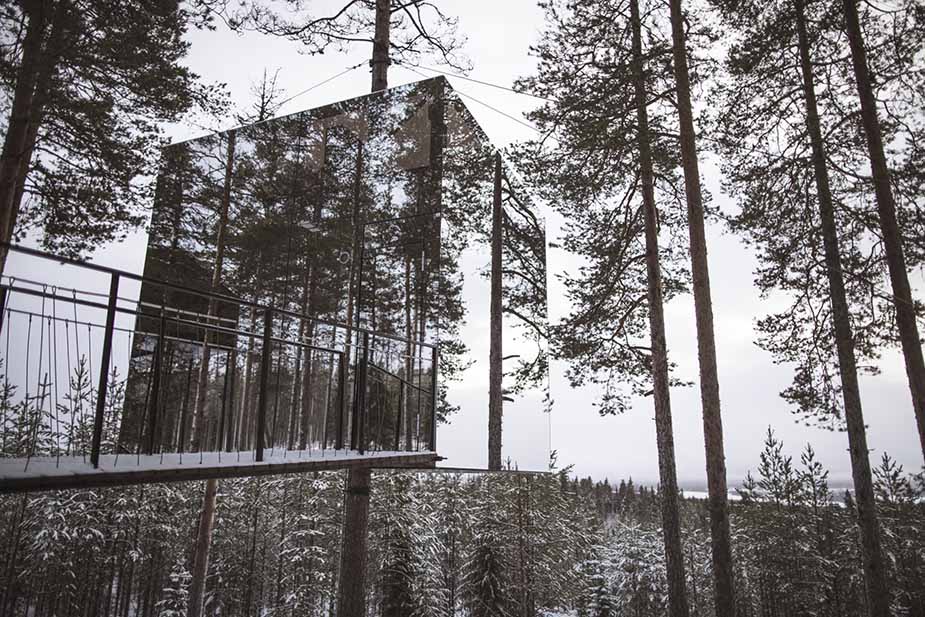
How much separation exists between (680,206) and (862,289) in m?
2.75

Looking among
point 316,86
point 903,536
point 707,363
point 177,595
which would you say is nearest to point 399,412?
point 707,363

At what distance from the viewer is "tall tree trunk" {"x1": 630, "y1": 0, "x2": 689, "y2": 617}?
22.3 feet

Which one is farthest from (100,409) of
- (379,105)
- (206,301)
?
(379,105)

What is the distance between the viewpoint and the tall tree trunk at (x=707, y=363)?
570cm

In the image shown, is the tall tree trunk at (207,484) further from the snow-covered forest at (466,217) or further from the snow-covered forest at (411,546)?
the snow-covered forest at (411,546)

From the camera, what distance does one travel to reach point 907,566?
1296cm

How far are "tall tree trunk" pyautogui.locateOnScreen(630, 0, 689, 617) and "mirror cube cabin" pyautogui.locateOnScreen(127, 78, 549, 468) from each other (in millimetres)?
1549

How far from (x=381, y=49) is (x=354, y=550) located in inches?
249

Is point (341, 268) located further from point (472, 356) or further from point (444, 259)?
point (472, 356)

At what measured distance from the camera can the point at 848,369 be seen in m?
6.34

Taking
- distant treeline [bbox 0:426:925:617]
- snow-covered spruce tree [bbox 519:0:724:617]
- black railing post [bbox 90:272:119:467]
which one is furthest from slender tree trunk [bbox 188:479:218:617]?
snow-covered spruce tree [bbox 519:0:724:617]

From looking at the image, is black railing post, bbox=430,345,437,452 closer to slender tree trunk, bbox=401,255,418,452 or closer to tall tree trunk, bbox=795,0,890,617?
slender tree trunk, bbox=401,255,418,452

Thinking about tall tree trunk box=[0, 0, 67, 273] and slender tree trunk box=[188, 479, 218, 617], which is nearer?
tall tree trunk box=[0, 0, 67, 273]

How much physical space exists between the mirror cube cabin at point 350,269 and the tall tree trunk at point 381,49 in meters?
0.44
